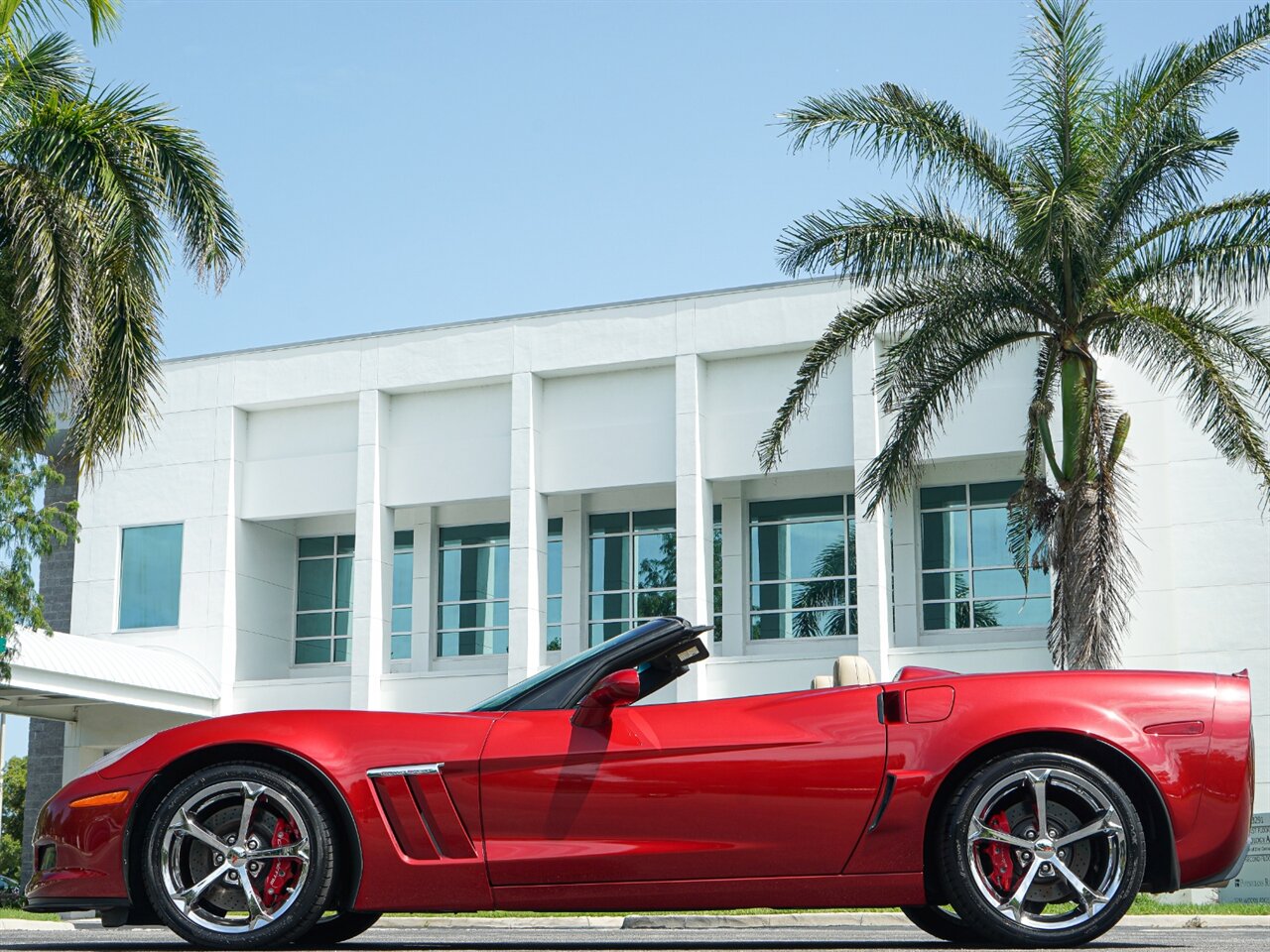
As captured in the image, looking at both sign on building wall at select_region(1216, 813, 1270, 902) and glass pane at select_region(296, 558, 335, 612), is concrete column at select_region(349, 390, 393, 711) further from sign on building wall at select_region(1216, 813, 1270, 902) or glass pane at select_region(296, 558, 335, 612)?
sign on building wall at select_region(1216, 813, 1270, 902)

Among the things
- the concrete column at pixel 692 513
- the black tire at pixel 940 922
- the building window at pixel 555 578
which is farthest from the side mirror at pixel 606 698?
the building window at pixel 555 578

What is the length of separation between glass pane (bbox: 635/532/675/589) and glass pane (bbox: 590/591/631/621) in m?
0.41

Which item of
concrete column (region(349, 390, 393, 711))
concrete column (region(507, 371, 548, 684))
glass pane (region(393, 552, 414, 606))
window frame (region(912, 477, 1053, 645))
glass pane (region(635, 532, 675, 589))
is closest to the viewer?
window frame (region(912, 477, 1053, 645))

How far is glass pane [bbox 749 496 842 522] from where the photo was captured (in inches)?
1169


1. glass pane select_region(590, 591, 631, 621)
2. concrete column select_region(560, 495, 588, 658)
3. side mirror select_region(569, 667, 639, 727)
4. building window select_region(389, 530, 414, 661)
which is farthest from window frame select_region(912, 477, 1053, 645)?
side mirror select_region(569, 667, 639, 727)

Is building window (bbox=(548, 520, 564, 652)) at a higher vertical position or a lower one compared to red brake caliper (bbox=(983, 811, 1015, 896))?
higher

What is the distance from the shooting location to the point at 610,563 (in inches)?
1236

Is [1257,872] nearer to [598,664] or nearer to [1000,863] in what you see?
[1000,863]

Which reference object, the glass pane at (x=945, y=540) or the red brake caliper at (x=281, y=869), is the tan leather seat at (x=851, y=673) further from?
the glass pane at (x=945, y=540)

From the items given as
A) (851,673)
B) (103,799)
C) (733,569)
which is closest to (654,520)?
(733,569)

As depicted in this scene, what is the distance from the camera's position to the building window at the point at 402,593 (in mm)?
32750

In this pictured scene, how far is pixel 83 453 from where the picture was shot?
16.3 m

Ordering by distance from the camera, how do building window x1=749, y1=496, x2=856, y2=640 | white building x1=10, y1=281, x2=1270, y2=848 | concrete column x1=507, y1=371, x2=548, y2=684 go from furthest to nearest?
concrete column x1=507, y1=371, x2=548, y2=684, building window x1=749, y1=496, x2=856, y2=640, white building x1=10, y1=281, x2=1270, y2=848

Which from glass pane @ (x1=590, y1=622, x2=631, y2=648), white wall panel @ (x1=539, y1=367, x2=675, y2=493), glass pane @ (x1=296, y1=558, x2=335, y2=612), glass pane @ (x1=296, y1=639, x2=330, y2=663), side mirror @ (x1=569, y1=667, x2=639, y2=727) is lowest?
side mirror @ (x1=569, y1=667, x2=639, y2=727)
